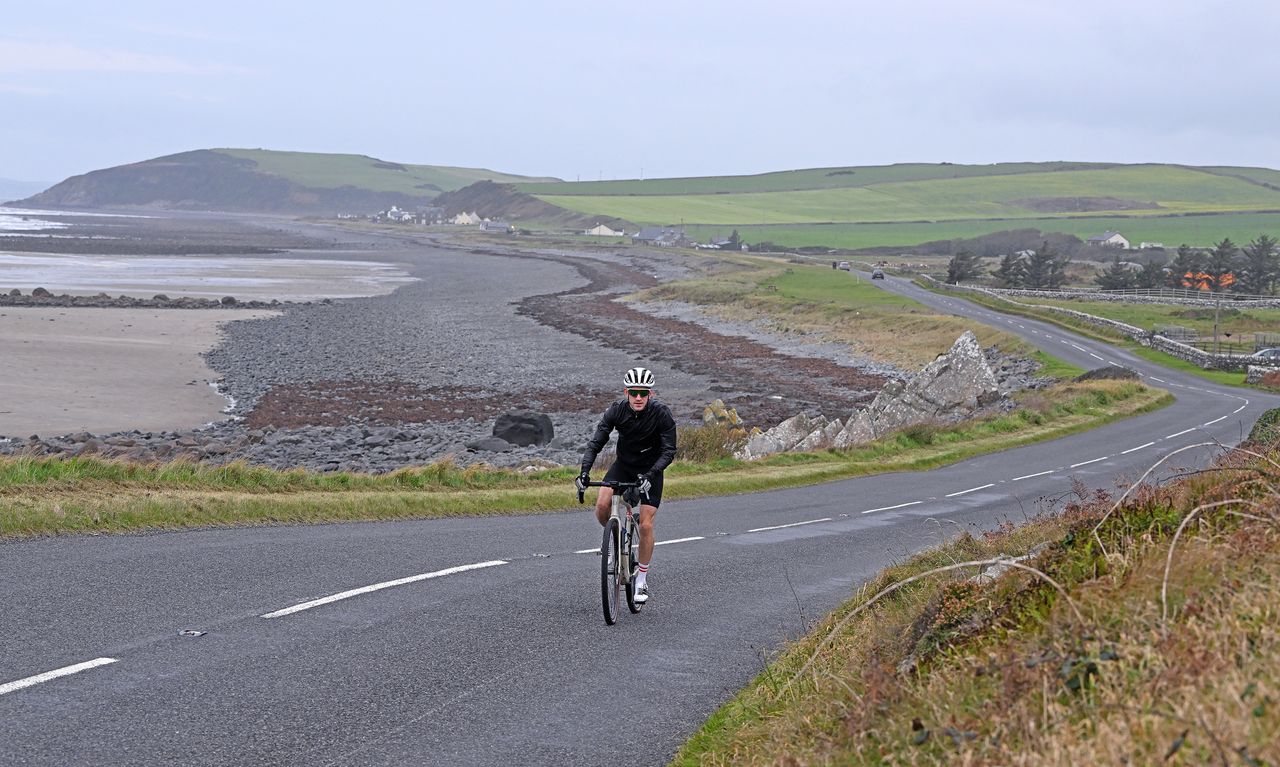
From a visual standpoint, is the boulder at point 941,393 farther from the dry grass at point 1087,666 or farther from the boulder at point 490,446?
the dry grass at point 1087,666

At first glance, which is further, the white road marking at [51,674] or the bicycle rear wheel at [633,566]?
the bicycle rear wheel at [633,566]

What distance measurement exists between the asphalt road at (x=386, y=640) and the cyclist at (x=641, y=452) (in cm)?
75

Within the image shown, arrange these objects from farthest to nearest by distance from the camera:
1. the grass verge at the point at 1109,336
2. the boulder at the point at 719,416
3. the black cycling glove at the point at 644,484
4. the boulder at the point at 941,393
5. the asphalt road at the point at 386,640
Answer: the grass verge at the point at 1109,336 < the boulder at the point at 941,393 < the boulder at the point at 719,416 < the black cycling glove at the point at 644,484 < the asphalt road at the point at 386,640

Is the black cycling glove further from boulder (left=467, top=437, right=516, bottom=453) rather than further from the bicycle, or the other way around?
boulder (left=467, top=437, right=516, bottom=453)

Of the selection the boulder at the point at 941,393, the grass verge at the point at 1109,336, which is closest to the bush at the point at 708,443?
the boulder at the point at 941,393

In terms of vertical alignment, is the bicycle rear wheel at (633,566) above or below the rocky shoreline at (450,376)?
above

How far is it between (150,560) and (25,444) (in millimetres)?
20948

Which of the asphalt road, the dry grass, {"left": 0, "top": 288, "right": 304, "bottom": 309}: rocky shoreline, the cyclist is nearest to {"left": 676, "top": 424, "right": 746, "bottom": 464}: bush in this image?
the asphalt road

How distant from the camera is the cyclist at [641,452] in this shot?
11172mm

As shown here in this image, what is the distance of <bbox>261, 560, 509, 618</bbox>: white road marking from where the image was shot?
10.0 metres

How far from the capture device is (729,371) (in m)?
56.7

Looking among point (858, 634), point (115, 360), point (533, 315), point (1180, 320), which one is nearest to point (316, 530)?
point (858, 634)

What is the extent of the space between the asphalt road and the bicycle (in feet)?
0.87

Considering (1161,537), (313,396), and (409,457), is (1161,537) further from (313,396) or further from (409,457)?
(313,396)
